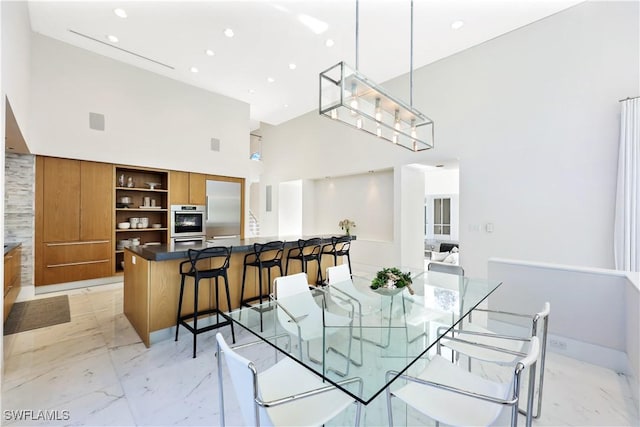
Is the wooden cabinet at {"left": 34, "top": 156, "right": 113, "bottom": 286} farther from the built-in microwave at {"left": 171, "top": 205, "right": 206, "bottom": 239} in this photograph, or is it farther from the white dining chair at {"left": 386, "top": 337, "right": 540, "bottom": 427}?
the white dining chair at {"left": 386, "top": 337, "right": 540, "bottom": 427}

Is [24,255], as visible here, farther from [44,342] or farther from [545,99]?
[545,99]

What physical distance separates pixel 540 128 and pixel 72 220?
7.29 m

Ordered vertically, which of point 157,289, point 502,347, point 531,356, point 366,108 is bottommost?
point 502,347

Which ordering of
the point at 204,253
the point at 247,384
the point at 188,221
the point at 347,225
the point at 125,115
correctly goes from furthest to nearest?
the point at 347,225
the point at 188,221
the point at 125,115
the point at 204,253
the point at 247,384

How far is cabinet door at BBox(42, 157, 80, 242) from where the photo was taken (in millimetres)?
4336

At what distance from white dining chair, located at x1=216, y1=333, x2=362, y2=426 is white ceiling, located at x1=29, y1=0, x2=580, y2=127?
13.2 ft

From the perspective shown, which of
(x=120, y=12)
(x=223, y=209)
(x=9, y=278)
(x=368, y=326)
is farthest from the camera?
(x=223, y=209)

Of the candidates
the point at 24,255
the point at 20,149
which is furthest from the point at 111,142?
the point at 24,255

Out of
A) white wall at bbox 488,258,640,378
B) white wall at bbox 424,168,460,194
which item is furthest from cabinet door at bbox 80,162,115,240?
white wall at bbox 424,168,460,194

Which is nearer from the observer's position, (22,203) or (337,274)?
(337,274)

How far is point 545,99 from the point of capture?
3.94 m

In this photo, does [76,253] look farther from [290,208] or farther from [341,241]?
[290,208]

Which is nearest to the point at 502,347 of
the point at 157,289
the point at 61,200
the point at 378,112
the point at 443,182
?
the point at 378,112

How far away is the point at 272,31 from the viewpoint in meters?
4.09
